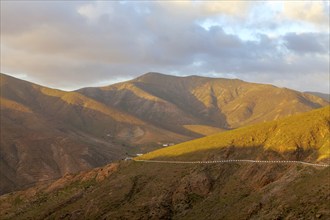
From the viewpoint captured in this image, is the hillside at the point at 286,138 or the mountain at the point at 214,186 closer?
the mountain at the point at 214,186

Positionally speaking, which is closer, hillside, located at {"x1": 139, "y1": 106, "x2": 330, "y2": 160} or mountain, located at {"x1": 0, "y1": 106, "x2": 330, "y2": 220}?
mountain, located at {"x1": 0, "y1": 106, "x2": 330, "y2": 220}

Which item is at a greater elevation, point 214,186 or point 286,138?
point 286,138

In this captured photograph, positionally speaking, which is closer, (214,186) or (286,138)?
(214,186)

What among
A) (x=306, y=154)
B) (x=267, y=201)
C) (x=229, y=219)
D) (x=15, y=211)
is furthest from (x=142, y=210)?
(x=15, y=211)

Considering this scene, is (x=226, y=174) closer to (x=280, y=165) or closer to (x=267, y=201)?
(x=280, y=165)

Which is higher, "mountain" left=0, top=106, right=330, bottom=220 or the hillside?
the hillside

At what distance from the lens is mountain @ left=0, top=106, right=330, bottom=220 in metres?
67.5

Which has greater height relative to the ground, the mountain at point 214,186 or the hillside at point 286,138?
the hillside at point 286,138

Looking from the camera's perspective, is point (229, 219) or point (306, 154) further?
point (306, 154)

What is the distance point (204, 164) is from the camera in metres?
93.6

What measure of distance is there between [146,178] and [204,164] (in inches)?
506

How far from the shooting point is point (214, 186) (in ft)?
278

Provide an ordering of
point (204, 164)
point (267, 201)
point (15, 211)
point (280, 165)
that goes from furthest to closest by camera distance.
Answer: point (15, 211), point (204, 164), point (280, 165), point (267, 201)

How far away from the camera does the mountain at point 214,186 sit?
2657 inches
